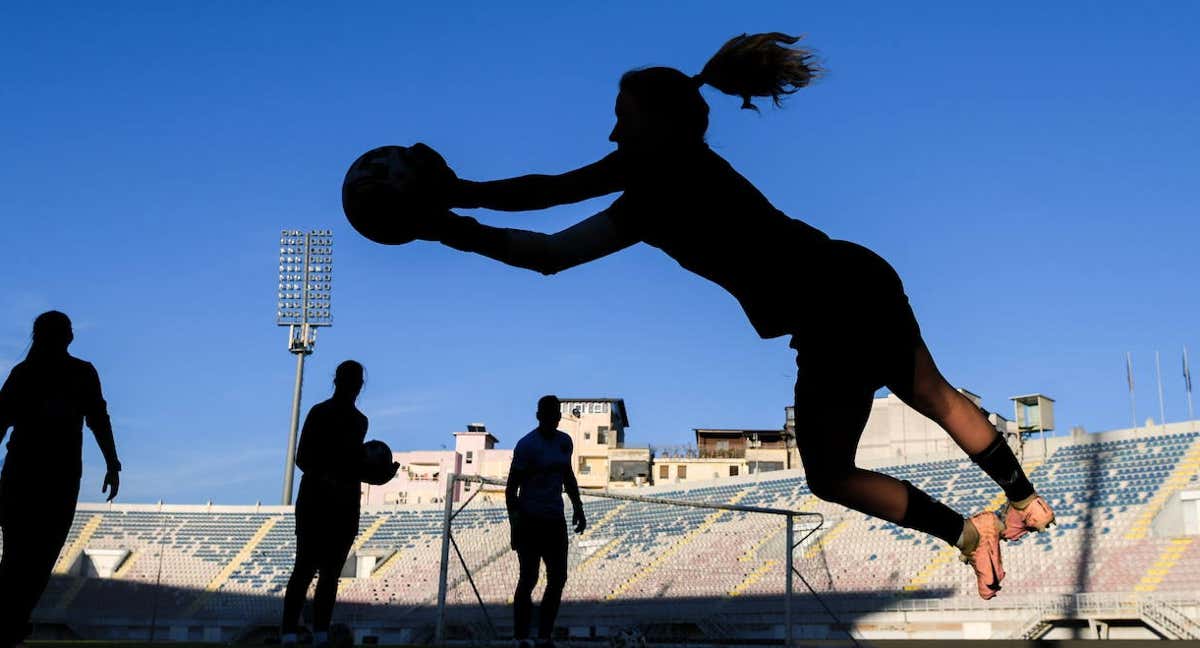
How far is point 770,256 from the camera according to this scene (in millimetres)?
3111

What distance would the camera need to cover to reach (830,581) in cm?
2097

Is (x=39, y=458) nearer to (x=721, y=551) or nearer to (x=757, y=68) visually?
(x=757, y=68)

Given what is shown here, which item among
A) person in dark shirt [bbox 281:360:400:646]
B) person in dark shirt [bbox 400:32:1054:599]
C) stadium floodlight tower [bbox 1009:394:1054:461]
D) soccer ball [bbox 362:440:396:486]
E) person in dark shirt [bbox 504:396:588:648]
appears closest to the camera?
person in dark shirt [bbox 400:32:1054:599]

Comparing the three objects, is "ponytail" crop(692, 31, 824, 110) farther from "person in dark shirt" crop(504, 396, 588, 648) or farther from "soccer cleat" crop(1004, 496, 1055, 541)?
"person in dark shirt" crop(504, 396, 588, 648)

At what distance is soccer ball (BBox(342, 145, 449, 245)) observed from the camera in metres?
2.76

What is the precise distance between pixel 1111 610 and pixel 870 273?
1895cm

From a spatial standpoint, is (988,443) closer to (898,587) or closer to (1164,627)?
(1164,627)

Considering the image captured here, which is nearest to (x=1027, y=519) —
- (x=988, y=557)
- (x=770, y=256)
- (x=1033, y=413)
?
(x=988, y=557)

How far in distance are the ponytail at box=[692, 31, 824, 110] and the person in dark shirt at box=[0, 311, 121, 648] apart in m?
2.98

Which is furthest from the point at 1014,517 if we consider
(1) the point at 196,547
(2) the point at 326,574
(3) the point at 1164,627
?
(1) the point at 196,547

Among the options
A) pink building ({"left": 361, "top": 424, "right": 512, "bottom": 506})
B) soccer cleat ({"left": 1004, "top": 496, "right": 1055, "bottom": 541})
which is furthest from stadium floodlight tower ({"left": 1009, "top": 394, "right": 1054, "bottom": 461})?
soccer cleat ({"left": 1004, "top": 496, "right": 1055, "bottom": 541})

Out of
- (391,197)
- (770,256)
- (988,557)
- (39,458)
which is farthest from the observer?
(39,458)

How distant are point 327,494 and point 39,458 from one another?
155 cm

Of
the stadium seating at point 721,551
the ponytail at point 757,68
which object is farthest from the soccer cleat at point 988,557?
the stadium seating at point 721,551
